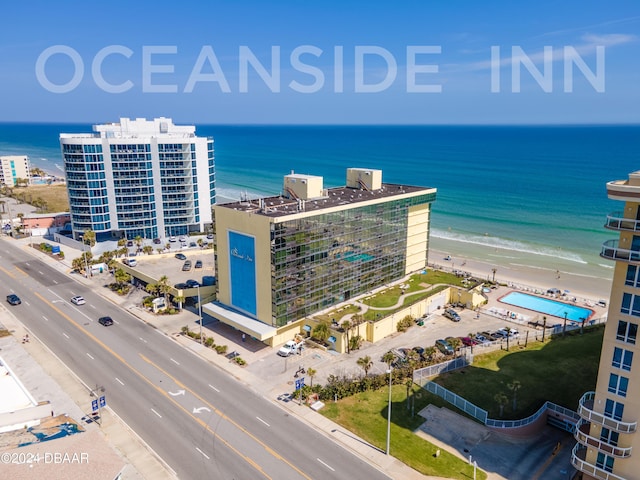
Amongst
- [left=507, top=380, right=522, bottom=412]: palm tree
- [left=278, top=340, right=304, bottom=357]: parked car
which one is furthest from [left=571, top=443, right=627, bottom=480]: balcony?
[left=278, top=340, right=304, bottom=357]: parked car

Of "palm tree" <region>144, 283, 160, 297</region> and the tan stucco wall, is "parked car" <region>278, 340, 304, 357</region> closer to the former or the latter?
"palm tree" <region>144, 283, 160, 297</region>

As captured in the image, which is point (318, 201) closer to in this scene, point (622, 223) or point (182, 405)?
point (182, 405)

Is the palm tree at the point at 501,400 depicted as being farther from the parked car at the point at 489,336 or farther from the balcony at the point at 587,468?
the parked car at the point at 489,336

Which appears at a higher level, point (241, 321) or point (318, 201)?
point (318, 201)

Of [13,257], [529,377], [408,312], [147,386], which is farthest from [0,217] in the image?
[529,377]

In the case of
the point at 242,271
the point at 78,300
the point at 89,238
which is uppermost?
the point at 242,271

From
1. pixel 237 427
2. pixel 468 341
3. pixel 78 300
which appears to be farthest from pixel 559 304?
pixel 78 300

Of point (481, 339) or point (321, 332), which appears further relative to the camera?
point (481, 339)

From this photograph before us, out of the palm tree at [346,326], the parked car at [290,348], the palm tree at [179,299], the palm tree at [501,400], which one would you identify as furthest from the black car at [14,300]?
the palm tree at [501,400]
